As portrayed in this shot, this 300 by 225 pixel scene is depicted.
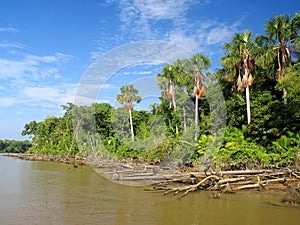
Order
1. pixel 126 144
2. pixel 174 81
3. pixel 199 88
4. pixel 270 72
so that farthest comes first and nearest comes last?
1. pixel 126 144
2. pixel 174 81
3. pixel 199 88
4. pixel 270 72

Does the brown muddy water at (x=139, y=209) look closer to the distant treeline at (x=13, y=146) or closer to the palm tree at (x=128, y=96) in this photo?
the palm tree at (x=128, y=96)

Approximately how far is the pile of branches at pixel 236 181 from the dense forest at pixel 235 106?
42.1 inches

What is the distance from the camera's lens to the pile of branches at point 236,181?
43.2ft

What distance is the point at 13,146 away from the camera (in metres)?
97.4

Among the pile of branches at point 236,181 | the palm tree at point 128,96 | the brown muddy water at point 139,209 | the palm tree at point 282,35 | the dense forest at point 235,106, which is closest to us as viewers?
the brown muddy water at point 139,209

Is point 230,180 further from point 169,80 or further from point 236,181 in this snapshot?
point 169,80

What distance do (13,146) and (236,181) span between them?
96.8 metres

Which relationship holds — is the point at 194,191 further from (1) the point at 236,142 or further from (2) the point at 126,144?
(2) the point at 126,144

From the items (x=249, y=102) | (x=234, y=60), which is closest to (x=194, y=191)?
(x=249, y=102)

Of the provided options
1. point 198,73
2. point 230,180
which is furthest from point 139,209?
point 198,73

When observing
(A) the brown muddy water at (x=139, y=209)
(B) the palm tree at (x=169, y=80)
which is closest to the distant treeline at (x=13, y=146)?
(B) the palm tree at (x=169, y=80)

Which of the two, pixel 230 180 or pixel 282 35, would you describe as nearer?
pixel 230 180

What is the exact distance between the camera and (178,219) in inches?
354

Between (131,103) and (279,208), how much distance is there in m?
27.9
